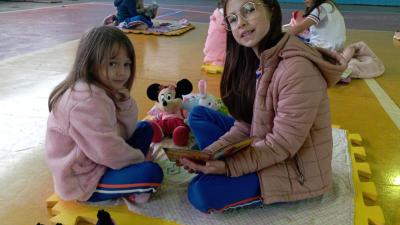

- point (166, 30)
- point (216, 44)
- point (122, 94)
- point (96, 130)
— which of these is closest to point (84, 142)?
point (96, 130)

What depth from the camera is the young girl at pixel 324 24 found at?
3.04 meters

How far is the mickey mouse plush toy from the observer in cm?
180

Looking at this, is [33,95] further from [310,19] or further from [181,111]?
[310,19]

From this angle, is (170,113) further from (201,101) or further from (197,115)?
(197,115)

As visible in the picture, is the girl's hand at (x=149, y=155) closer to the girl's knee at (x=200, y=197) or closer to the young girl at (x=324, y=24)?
the girl's knee at (x=200, y=197)

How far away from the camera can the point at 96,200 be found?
4.45 feet

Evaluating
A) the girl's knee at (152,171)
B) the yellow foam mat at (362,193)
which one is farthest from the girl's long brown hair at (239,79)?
the yellow foam mat at (362,193)

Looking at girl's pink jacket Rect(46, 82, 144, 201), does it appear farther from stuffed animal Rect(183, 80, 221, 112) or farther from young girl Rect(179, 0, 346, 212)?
stuffed animal Rect(183, 80, 221, 112)

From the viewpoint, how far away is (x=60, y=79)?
2.79 meters

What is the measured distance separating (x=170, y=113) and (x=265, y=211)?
0.80m

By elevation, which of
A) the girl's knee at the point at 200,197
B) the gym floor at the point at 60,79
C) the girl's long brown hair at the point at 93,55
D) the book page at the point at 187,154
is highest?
the girl's long brown hair at the point at 93,55

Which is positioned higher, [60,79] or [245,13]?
[245,13]

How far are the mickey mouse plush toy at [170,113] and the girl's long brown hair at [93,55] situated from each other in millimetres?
595

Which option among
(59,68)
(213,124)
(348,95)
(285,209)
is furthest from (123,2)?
(285,209)
